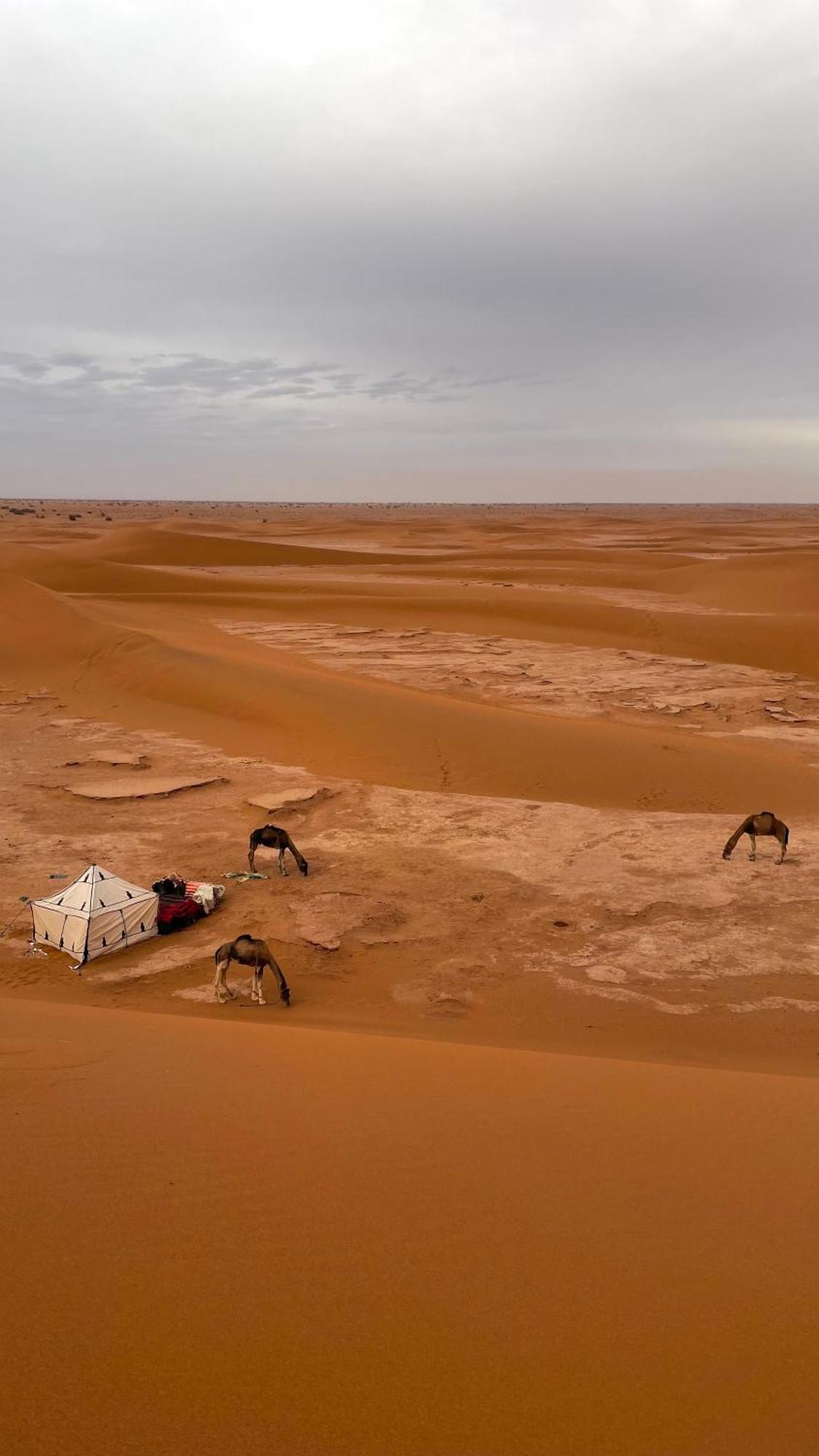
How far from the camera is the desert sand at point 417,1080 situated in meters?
3.02

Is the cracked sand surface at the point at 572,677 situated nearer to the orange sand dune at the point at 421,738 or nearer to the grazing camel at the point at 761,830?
the orange sand dune at the point at 421,738

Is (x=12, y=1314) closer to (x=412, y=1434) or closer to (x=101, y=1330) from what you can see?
(x=101, y=1330)

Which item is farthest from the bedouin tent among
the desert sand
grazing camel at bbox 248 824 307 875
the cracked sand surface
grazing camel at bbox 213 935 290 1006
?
the cracked sand surface

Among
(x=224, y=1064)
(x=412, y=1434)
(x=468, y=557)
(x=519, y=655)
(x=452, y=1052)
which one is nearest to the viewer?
(x=412, y=1434)

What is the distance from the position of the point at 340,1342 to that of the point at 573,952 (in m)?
7.03

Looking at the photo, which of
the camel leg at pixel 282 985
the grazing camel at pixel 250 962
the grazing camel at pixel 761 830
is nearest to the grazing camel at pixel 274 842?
the grazing camel at pixel 250 962

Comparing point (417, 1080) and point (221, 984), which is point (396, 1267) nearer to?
point (417, 1080)

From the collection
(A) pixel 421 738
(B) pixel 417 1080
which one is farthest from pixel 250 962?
(A) pixel 421 738

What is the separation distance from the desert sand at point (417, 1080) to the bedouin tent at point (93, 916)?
0.89 ft

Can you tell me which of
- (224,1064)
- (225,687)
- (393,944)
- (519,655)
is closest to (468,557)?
(519,655)

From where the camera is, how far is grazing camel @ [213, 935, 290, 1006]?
850cm

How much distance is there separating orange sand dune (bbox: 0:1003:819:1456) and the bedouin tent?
395 centimetres

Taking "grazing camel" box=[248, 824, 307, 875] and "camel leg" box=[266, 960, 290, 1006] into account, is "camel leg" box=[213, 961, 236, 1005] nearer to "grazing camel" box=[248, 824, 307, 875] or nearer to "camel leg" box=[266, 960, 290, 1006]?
"camel leg" box=[266, 960, 290, 1006]

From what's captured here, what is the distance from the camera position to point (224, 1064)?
6.02 meters
